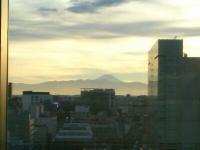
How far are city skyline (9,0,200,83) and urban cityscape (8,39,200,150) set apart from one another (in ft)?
0.16

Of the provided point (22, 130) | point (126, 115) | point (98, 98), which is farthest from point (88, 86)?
point (22, 130)

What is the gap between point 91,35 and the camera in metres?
→ 1.21

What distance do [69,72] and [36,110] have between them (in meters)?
0.18

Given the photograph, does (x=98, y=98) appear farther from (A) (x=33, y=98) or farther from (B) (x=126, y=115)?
(A) (x=33, y=98)

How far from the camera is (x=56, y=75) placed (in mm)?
1222

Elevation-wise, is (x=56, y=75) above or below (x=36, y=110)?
above

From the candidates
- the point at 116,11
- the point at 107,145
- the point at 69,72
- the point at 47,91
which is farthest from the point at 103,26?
the point at 107,145

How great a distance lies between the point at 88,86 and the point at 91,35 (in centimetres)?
19

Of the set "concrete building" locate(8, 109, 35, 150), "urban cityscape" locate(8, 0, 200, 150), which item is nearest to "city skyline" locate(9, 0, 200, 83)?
"urban cityscape" locate(8, 0, 200, 150)

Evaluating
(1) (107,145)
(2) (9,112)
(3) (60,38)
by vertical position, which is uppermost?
(3) (60,38)

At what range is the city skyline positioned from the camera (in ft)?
3.87

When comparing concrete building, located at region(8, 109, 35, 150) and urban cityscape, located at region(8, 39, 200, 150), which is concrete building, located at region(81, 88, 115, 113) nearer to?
urban cityscape, located at region(8, 39, 200, 150)

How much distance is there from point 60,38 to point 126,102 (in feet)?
1.11

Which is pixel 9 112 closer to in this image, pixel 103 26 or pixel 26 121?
pixel 26 121
